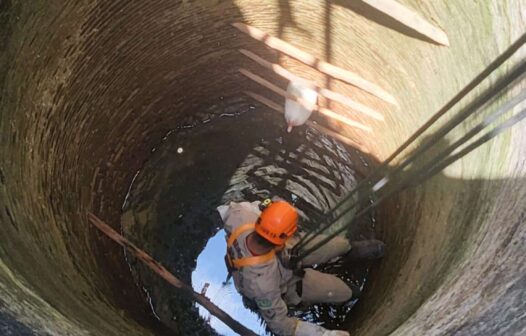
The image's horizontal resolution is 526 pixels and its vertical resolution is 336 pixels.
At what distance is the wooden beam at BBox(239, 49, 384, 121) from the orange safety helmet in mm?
1433

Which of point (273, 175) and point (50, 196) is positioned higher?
point (273, 175)

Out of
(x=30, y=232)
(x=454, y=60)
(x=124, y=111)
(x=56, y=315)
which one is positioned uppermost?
(x=454, y=60)

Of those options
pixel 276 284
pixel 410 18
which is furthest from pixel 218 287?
pixel 410 18

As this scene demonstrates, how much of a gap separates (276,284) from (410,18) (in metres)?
1.86

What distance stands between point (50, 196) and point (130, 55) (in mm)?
1188

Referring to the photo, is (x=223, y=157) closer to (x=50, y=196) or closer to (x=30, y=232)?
(x=50, y=196)

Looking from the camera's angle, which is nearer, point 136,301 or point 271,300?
point 271,300

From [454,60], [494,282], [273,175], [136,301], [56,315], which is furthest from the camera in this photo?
[273,175]

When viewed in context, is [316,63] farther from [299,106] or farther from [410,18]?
[410,18]

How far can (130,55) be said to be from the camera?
4188 mm

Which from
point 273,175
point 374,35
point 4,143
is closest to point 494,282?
point 374,35

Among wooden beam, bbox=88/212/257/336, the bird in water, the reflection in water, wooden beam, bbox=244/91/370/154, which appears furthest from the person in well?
wooden beam, bbox=244/91/370/154

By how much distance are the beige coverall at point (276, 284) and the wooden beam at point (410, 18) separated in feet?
5.13

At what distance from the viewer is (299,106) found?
4980 millimetres
